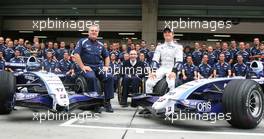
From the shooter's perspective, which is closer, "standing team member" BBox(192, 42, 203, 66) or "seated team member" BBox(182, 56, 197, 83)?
"seated team member" BBox(182, 56, 197, 83)

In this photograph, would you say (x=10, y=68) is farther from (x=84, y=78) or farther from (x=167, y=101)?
(x=167, y=101)

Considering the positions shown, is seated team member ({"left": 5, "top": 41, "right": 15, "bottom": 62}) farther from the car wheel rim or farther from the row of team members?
the car wheel rim

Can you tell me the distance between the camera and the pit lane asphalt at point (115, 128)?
5.73m

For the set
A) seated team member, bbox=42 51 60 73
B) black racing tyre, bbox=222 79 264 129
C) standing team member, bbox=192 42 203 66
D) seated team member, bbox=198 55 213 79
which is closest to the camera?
black racing tyre, bbox=222 79 264 129

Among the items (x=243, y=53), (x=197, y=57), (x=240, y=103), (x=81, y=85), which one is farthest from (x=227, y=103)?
(x=197, y=57)

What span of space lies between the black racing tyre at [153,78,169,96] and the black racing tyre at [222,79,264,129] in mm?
1592

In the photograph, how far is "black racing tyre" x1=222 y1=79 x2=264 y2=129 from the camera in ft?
20.2

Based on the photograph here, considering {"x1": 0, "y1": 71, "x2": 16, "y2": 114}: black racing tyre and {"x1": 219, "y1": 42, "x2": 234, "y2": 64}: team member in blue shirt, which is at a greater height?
{"x1": 219, "y1": 42, "x2": 234, "y2": 64}: team member in blue shirt

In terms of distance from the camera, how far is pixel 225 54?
14.3 meters

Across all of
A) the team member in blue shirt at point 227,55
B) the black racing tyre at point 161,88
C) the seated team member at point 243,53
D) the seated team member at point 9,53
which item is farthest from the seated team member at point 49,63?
the black racing tyre at point 161,88

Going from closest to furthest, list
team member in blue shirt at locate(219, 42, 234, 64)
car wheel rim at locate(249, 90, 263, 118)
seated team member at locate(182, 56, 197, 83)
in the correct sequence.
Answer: car wheel rim at locate(249, 90, 263, 118), seated team member at locate(182, 56, 197, 83), team member in blue shirt at locate(219, 42, 234, 64)

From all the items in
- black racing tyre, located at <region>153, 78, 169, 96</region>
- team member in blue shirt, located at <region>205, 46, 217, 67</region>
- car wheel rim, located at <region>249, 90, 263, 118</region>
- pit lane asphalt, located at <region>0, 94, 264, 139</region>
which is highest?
team member in blue shirt, located at <region>205, 46, 217, 67</region>

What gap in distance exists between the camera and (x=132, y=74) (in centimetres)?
989

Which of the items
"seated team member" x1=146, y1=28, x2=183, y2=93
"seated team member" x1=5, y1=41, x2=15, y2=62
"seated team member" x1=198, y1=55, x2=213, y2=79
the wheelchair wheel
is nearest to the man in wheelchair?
"seated team member" x1=146, y1=28, x2=183, y2=93
